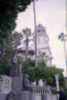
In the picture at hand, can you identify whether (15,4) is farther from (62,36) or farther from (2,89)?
(62,36)

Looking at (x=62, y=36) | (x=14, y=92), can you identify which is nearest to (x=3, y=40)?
(x=14, y=92)

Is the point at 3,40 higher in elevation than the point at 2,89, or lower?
higher

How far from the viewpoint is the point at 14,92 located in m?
23.9

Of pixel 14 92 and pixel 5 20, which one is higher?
pixel 5 20

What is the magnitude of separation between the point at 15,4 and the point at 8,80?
1201 centimetres

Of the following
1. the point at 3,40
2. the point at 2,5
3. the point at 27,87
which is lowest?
the point at 27,87

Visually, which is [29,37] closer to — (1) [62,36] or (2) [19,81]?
(1) [62,36]

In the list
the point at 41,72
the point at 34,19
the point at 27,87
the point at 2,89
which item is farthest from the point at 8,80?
the point at 34,19

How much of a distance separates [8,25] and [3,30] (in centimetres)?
33

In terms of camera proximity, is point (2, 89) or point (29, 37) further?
point (29, 37)

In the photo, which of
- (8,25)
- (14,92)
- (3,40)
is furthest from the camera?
(14,92)

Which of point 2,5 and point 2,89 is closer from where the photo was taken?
point 2,5

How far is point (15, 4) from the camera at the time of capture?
1331 centimetres

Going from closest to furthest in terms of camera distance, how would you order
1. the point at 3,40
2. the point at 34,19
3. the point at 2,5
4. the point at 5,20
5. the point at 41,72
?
the point at 2,5
the point at 5,20
the point at 3,40
the point at 41,72
the point at 34,19
